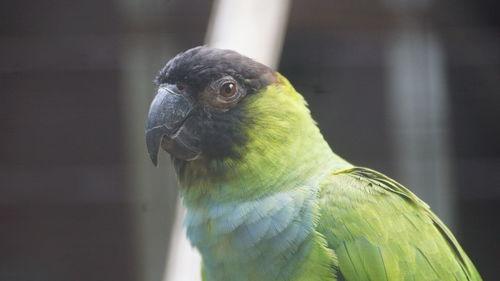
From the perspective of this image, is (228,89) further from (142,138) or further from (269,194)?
(142,138)

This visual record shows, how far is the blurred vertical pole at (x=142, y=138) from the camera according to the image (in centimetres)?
180

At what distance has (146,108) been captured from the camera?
181 centimetres

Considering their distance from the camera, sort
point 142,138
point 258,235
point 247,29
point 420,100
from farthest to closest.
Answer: point 142,138 → point 420,100 → point 247,29 → point 258,235

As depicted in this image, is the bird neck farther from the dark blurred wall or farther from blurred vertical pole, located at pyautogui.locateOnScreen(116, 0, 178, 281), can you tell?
the dark blurred wall

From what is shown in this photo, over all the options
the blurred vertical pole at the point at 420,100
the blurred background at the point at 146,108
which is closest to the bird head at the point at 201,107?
the blurred background at the point at 146,108

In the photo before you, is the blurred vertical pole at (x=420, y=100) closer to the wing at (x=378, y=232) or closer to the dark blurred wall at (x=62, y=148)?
the dark blurred wall at (x=62, y=148)

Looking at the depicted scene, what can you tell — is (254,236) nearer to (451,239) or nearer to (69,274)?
(451,239)

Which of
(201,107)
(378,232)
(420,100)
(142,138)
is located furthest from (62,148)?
(378,232)

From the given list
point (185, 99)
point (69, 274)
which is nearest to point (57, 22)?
point (69, 274)

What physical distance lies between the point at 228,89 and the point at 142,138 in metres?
1.10

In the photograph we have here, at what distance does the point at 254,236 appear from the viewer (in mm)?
822

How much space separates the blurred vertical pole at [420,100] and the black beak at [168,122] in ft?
3.40

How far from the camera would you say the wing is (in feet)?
2.68

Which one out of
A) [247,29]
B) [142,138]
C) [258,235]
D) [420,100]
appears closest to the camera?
[258,235]
